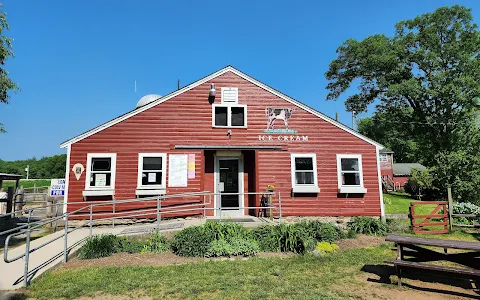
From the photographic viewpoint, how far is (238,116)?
12234 mm

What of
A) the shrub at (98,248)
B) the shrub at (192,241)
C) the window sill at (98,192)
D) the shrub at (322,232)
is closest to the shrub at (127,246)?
the shrub at (98,248)

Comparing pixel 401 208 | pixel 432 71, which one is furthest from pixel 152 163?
pixel 432 71

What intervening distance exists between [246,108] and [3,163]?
124692 mm

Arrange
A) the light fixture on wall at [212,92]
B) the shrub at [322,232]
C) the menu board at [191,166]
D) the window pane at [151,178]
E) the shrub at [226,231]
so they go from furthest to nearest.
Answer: the light fixture on wall at [212,92]
the menu board at [191,166]
the window pane at [151,178]
the shrub at [322,232]
the shrub at [226,231]

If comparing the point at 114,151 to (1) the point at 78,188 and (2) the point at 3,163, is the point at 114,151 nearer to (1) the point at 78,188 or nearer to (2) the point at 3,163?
(1) the point at 78,188

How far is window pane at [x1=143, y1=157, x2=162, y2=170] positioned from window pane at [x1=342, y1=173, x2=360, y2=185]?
7.91m

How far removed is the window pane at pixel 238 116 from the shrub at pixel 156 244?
19.2ft

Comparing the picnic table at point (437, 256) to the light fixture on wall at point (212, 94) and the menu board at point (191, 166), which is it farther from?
the light fixture on wall at point (212, 94)

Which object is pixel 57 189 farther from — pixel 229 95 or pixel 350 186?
pixel 350 186

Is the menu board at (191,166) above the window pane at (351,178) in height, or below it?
above

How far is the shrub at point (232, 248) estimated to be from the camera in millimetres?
7160

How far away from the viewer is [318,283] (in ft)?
17.7

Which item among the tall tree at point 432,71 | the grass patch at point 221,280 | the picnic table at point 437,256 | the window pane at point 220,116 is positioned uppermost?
the tall tree at point 432,71

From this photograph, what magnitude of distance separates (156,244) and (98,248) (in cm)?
147
